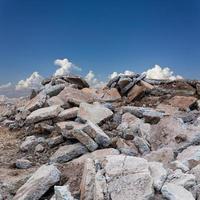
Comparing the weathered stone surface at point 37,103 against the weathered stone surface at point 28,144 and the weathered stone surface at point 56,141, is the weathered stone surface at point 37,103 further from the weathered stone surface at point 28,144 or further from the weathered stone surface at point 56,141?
the weathered stone surface at point 56,141

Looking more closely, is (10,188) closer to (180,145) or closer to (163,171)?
(163,171)

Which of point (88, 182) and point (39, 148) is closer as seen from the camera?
point (88, 182)

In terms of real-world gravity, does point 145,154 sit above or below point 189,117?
below

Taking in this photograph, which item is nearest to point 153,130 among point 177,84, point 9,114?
point 177,84

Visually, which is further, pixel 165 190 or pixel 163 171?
pixel 163 171

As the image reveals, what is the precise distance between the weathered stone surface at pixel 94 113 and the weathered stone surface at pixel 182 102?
4.25m

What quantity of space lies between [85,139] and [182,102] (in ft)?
25.8

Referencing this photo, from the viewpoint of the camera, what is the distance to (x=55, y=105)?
18.5m

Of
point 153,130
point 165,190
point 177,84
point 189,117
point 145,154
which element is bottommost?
point 165,190

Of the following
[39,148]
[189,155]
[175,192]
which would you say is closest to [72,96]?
[39,148]

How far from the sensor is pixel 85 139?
545 inches

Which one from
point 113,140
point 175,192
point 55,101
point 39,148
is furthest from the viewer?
point 55,101

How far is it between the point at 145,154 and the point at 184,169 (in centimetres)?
258

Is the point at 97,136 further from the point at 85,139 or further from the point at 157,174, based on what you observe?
the point at 157,174
